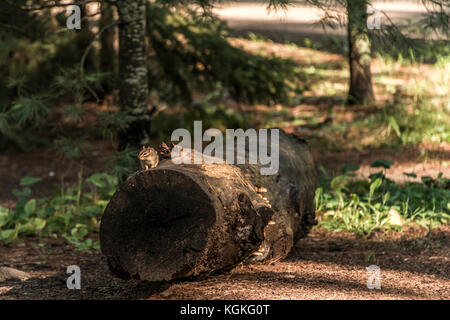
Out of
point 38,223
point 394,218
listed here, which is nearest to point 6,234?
point 38,223

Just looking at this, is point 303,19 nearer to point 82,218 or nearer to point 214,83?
point 214,83

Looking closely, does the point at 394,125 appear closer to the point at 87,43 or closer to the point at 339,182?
the point at 339,182

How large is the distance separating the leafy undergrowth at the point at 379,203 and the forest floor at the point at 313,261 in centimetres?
9

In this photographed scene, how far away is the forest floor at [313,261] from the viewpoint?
3207mm

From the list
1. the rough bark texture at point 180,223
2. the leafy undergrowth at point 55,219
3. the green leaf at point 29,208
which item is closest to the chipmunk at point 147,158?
the rough bark texture at point 180,223

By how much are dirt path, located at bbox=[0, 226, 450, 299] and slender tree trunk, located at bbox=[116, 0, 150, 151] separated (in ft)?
3.83

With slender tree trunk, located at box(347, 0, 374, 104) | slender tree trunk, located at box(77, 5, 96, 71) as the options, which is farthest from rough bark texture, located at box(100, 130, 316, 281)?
slender tree trunk, located at box(347, 0, 374, 104)

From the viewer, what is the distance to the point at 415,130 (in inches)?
267

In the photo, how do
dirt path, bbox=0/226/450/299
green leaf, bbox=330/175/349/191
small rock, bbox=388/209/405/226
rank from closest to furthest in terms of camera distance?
dirt path, bbox=0/226/450/299
small rock, bbox=388/209/405/226
green leaf, bbox=330/175/349/191

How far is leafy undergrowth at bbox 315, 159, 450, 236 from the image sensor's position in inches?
185

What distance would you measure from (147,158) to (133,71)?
2124 millimetres

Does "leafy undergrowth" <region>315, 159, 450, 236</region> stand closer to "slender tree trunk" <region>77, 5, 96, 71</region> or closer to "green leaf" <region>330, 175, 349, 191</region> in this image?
"green leaf" <region>330, 175, 349, 191</region>

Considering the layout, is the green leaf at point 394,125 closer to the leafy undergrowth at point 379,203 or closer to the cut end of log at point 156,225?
the leafy undergrowth at point 379,203

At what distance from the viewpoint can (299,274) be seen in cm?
352
